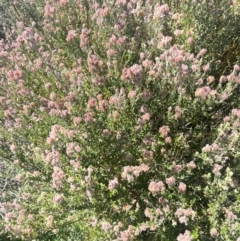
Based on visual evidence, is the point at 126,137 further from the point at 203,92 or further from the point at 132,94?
the point at 203,92

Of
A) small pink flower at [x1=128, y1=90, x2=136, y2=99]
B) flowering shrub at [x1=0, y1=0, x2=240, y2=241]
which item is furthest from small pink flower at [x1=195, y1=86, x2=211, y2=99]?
small pink flower at [x1=128, y1=90, x2=136, y2=99]

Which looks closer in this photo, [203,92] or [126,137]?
[203,92]

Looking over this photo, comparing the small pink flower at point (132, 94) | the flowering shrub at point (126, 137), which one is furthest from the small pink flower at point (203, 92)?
the small pink flower at point (132, 94)

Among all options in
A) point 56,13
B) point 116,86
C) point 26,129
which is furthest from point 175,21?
point 26,129

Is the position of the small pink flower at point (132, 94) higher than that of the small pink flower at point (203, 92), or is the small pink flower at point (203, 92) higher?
the small pink flower at point (132, 94)

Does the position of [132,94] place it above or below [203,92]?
above

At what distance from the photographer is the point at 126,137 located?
2256 mm

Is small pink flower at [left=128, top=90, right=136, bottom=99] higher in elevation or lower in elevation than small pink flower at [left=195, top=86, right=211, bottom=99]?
higher

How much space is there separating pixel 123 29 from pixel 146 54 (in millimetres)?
255

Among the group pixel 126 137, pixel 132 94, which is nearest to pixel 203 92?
pixel 132 94

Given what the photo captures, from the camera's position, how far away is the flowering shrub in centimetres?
202

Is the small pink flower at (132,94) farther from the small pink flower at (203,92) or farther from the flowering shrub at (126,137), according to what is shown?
the small pink flower at (203,92)

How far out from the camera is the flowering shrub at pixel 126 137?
2023 millimetres

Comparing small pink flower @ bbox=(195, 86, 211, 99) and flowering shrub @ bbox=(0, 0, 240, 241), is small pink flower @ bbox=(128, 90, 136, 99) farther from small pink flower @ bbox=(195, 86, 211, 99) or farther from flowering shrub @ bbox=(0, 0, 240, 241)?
small pink flower @ bbox=(195, 86, 211, 99)
